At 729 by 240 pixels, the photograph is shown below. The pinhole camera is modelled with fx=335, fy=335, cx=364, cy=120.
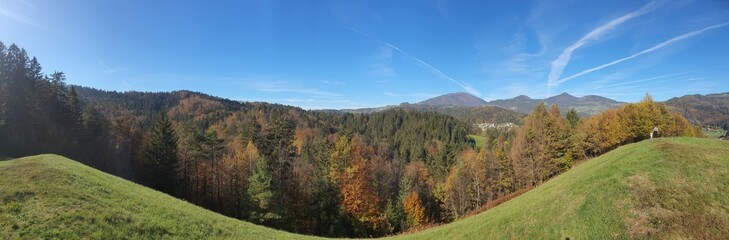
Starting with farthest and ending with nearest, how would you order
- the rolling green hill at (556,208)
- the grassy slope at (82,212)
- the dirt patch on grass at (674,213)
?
the grassy slope at (82,212)
the rolling green hill at (556,208)
the dirt patch on grass at (674,213)

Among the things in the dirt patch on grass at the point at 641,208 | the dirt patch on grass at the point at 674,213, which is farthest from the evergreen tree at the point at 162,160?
the dirt patch on grass at the point at 674,213

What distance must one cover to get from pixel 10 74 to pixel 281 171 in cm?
4321

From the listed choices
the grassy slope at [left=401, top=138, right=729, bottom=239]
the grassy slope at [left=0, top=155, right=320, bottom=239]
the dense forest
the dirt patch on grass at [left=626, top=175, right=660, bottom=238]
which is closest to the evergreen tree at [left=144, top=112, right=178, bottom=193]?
the dense forest

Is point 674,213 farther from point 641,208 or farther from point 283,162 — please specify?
point 283,162

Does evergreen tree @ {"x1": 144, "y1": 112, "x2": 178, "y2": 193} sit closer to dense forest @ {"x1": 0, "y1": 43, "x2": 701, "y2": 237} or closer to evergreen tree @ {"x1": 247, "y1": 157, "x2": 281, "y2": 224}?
dense forest @ {"x1": 0, "y1": 43, "x2": 701, "y2": 237}

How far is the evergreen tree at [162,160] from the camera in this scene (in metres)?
53.5

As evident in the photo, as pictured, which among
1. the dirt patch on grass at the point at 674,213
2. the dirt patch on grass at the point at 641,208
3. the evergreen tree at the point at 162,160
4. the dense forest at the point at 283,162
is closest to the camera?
the dirt patch on grass at the point at 674,213

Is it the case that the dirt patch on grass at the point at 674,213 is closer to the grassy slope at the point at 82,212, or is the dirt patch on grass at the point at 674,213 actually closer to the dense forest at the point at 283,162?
the grassy slope at the point at 82,212

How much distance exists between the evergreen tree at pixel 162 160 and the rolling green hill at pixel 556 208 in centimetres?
3114

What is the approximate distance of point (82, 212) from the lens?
1792 cm

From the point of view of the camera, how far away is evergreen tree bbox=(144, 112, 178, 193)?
5353cm

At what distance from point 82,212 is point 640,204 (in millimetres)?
28319

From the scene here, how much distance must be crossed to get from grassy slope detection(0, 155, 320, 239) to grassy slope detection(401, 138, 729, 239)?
1687cm

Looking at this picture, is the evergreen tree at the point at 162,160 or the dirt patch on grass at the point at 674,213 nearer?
the dirt patch on grass at the point at 674,213
